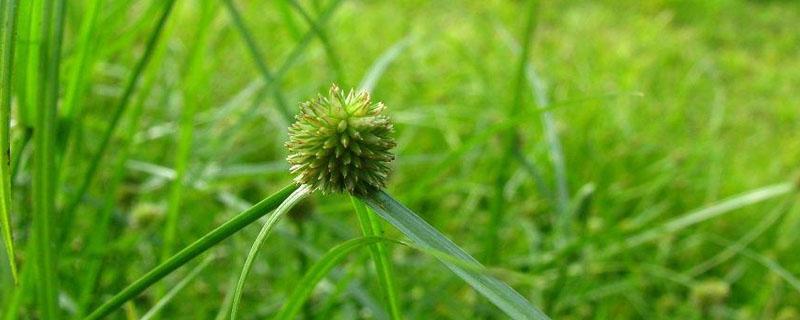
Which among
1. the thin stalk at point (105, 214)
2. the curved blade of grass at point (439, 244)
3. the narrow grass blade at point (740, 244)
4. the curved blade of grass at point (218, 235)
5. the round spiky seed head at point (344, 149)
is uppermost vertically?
the narrow grass blade at point (740, 244)

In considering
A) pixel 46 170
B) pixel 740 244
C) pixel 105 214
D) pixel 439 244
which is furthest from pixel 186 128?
pixel 740 244

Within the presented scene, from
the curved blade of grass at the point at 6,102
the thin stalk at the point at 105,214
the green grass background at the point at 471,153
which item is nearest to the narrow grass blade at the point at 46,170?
the curved blade of grass at the point at 6,102

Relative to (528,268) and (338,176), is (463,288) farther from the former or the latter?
(338,176)

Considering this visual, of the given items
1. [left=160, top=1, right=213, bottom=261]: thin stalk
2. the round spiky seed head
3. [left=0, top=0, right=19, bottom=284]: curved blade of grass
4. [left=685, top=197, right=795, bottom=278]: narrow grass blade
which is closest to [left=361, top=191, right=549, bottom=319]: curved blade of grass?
the round spiky seed head

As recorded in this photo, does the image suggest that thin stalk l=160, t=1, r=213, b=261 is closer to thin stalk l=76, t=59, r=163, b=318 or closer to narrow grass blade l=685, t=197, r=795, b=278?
thin stalk l=76, t=59, r=163, b=318

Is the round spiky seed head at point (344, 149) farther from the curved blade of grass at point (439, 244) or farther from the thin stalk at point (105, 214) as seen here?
the thin stalk at point (105, 214)

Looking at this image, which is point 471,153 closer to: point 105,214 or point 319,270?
point 105,214

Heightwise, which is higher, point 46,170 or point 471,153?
point 471,153

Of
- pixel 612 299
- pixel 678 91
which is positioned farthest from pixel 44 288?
pixel 678 91
